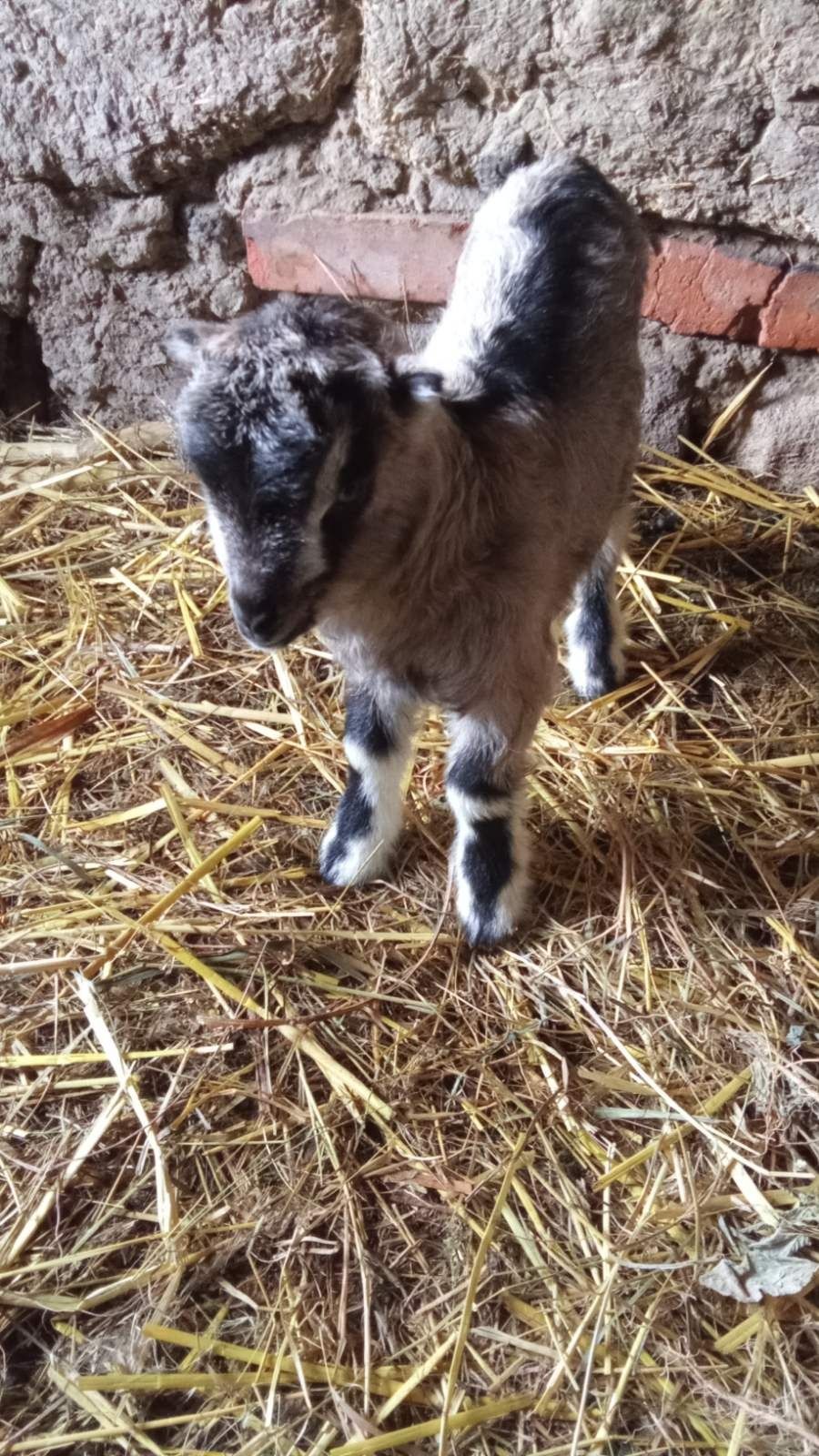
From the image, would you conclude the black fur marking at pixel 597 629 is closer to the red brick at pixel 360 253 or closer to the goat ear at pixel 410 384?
the red brick at pixel 360 253

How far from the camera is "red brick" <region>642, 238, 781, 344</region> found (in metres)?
2.72

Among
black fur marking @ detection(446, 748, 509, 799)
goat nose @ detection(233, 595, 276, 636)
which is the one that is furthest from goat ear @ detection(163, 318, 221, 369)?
black fur marking @ detection(446, 748, 509, 799)

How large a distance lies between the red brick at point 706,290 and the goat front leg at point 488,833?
1.49 meters

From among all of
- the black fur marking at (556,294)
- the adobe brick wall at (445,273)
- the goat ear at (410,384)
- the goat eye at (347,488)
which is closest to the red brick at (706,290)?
the adobe brick wall at (445,273)

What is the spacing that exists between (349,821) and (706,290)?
68.3 inches

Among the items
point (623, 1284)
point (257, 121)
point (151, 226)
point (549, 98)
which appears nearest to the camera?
point (623, 1284)

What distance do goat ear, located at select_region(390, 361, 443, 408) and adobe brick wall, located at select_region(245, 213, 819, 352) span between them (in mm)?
1543

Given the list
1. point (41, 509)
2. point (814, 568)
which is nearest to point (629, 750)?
point (814, 568)

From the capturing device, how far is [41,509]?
3.09m

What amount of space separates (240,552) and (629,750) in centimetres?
124

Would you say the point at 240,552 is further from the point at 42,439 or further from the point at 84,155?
the point at 42,439

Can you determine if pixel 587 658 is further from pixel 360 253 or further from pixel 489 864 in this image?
pixel 360 253

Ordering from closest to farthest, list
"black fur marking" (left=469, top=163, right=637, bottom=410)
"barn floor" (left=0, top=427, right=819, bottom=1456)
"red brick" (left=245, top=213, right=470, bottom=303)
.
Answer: "barn floor" (left=0, top=427, right=819, bottom=1456), "black fur marking" (left=469, top=163, right=637, bottom=410), "red brick" (left=245, top=213, right=470, bottom=303)

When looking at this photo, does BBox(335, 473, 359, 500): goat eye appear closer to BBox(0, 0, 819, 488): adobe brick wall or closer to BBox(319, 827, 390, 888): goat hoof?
BBox(319, 827, 390, 888): goat hoof
